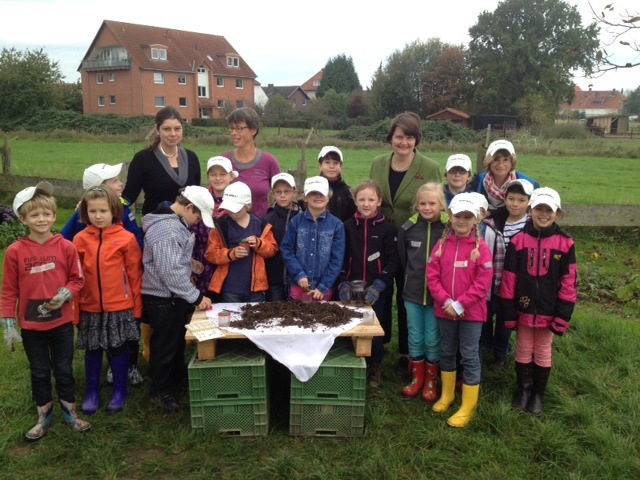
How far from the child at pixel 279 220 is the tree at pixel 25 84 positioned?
44.7 meters

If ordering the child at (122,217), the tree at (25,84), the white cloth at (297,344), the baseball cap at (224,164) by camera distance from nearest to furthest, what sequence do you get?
the white cloth at (297,344), the child at (122,217), the baseball cap at (224,164), the tree at (25,84)

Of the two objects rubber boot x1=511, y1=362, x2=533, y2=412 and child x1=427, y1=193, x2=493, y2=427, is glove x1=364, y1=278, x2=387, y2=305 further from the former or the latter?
rubber boot x1=511, y1=362, x2=533, y2=412

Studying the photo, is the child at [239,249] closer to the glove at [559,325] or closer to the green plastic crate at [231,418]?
the green plastic crate at [231,418]

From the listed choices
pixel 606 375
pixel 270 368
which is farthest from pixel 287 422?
pixel 606 375

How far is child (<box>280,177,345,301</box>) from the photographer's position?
4.52 metres

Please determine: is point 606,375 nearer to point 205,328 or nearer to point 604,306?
point 604,306

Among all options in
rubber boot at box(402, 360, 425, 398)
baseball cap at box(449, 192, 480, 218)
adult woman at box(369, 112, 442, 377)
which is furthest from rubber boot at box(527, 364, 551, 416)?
baseball cap at box(449, 192, 480, 218)

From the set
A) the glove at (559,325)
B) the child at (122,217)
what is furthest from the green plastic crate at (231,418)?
the glove at (559,325)

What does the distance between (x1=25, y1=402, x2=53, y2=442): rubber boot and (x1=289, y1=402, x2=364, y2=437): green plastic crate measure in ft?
5.93

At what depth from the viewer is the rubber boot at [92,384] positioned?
13.7ft

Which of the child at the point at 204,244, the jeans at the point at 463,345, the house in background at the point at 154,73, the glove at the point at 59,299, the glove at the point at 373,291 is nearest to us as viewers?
the glove at the point at 59,299

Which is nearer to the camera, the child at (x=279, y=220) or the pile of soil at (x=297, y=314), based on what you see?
the pile of soil at (x=297, y=314)

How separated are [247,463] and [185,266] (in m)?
1.52

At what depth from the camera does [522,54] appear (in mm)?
49938
